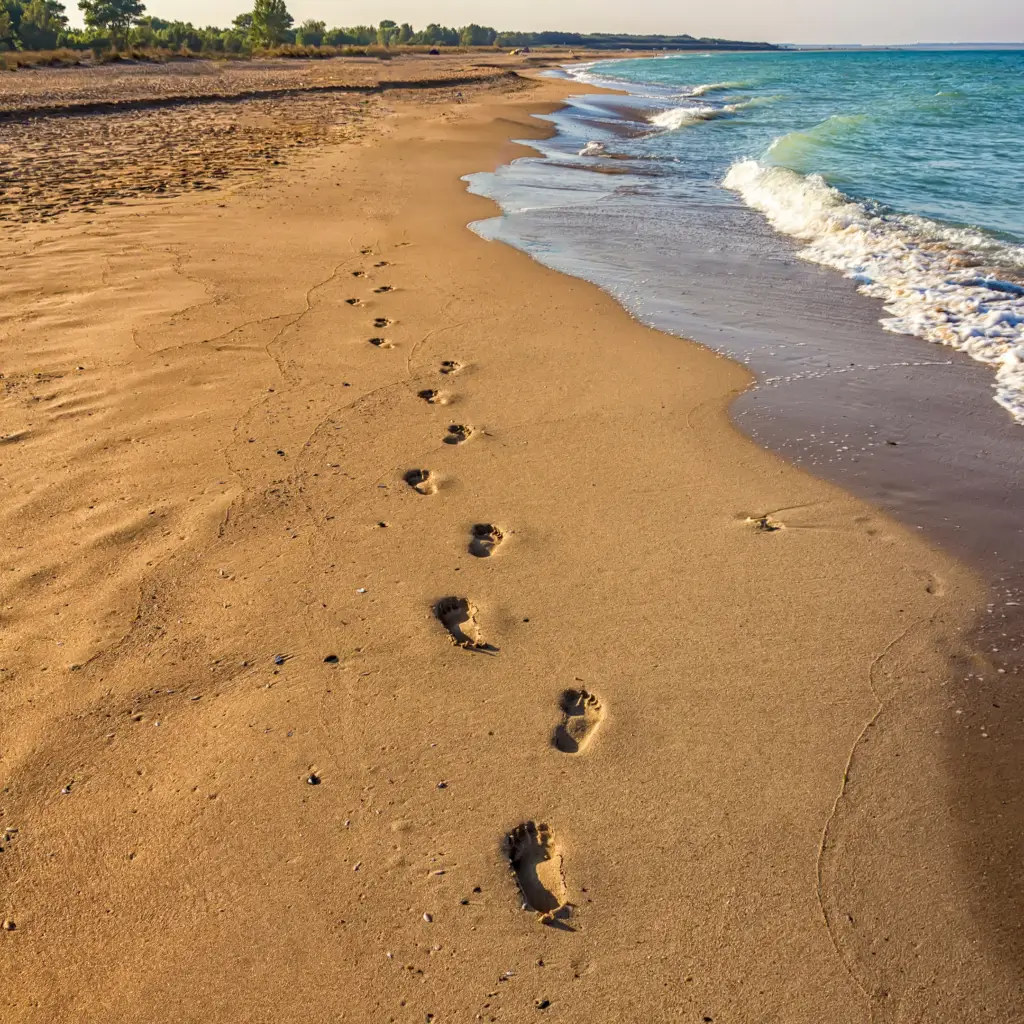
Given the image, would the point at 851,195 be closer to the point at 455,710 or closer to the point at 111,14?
the point at 455,710

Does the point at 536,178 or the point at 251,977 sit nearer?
the point at 251,977

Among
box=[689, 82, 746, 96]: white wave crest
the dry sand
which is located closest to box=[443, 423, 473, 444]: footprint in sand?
the dry sand

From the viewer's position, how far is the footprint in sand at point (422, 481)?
4.06 meters

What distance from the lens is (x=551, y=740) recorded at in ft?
8.77

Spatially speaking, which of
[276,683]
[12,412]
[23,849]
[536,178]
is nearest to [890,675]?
[276,683]

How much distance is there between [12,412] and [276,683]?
2921 mm

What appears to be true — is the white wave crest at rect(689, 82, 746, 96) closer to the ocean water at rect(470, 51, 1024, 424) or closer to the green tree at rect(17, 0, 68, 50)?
the ocean water at rect(470, 51, 1024, 424)

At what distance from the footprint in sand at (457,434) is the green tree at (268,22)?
6658cm

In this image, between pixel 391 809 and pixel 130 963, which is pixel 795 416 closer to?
pixel 391 809

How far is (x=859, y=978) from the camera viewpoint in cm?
201

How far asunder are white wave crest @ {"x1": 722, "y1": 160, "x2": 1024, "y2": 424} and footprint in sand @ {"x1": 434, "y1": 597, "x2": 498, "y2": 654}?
12.9ft

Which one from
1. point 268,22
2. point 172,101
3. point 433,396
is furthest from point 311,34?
point 433,396

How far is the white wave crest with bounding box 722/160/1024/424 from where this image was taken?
605 cm

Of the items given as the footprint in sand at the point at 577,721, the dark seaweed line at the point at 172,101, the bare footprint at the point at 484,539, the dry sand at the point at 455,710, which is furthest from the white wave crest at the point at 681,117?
the footprint in sand at the point at 577,721
